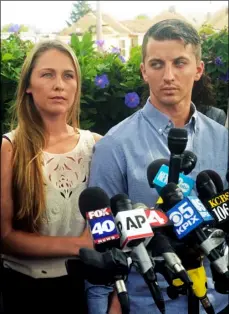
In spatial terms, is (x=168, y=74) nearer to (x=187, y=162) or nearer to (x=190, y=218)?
(x=187, y=162)

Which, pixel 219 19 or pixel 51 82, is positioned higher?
pixel 219 19

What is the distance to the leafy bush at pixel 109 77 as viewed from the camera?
1.34m

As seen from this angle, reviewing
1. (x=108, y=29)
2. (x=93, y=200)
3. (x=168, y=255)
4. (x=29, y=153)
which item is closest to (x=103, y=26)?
(x=108, y=29)

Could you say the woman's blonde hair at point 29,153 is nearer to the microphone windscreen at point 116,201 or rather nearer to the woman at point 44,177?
the woman at point 44,177

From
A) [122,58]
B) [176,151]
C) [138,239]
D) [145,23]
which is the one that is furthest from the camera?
[122,58]

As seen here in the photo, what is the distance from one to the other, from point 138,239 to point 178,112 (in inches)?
21.5

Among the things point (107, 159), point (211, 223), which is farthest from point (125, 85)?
point (211, 223)

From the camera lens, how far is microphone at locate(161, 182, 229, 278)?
2.83ft

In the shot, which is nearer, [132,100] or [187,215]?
[187,215]

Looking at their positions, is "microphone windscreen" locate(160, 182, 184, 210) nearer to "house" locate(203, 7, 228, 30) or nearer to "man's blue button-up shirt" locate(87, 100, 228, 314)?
"man's blue button-up shirt" locate(87, 100, 228, 314)

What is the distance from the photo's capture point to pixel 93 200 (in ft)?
2.95

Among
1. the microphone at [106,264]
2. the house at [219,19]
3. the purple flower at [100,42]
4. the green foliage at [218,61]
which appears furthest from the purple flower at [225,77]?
the microphone at [106,264]

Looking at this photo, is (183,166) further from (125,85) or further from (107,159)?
(125,85)

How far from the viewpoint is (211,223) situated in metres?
0.91
